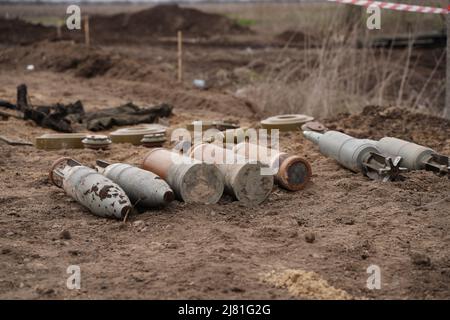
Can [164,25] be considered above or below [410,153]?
above

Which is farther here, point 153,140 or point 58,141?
point 153,140

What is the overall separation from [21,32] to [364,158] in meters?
18.1

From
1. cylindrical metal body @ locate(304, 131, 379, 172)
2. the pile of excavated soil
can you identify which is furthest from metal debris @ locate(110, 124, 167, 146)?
the pile of excavated soil

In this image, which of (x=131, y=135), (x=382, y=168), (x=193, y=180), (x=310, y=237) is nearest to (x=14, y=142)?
(x=131, y=135)

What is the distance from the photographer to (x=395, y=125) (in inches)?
354

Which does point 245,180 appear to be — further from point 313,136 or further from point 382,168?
point 313,136

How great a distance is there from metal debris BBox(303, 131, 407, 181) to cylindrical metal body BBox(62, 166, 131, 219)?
2422mm

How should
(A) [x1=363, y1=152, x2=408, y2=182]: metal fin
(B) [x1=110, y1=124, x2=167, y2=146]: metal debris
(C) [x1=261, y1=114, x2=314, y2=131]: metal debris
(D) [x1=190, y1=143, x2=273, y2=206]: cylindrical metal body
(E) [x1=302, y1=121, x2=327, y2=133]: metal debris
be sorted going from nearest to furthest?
(D) [x1=190, y1=143, x2=273, y2=206]: cylindrical metal body, (A) [x1=363, y1=152, x2=408, y2=182]: metal fin, (E) [x1=302, y1=121, x2=327, y2=133]: metal debris, (B) [x1=110, y1=124, x2=167, y2=146]: metal debris, (C) [x1=261, y1=114, x2=314, y2=131]: metal debris

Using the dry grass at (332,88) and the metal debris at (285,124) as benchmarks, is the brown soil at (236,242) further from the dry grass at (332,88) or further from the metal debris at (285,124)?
the dry grass at (332,88)

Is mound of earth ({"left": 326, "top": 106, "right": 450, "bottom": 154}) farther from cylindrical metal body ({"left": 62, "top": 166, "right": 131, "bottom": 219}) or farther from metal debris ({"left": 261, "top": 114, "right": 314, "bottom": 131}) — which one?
cylindrical metal body ({"left": 62, "top": 166, "right": 131, "bottom": 219})

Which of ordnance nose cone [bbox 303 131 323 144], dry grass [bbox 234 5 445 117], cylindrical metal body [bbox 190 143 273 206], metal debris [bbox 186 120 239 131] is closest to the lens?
cylindrical metal body [bbox 190 143 273 206]

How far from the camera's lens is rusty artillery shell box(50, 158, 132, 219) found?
5.50 meters

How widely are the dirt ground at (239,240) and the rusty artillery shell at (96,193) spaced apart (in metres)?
0.11

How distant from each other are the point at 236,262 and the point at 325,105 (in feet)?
22.5
